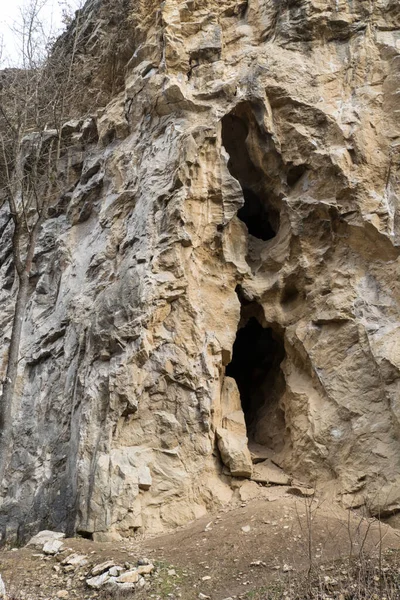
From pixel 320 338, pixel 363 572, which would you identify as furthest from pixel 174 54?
pixel 363 572

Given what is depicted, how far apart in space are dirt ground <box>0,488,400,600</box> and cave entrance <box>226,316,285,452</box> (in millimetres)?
2252

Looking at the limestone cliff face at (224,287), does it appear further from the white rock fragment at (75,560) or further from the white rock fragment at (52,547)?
the white rock fragment at (75,560)

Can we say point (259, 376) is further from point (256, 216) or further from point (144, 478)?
point (144, 478)

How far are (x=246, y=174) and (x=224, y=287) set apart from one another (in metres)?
2.72

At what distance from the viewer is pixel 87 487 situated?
25.7 feet

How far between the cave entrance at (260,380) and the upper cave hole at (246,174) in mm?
2006

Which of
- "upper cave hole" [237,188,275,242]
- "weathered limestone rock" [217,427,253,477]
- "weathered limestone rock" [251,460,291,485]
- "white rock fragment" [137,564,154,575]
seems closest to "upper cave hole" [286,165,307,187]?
"upper cave hole" [237,188,275,242]

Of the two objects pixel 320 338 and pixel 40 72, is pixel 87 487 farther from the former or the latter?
pixel 40 72

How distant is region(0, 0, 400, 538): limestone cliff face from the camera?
820 cm

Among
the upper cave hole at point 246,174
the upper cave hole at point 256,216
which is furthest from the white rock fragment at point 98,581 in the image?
the upper cave hole at point 256,216

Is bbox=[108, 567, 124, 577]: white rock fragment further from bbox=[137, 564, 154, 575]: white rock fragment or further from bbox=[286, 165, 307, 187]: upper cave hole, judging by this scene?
bbox=[286, 165, 307, 187]: upper cave hole

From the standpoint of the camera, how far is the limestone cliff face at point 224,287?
8203 mm

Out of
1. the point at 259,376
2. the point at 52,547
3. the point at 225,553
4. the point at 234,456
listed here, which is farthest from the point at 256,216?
the point at 52,547

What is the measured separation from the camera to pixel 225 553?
6.60 m
